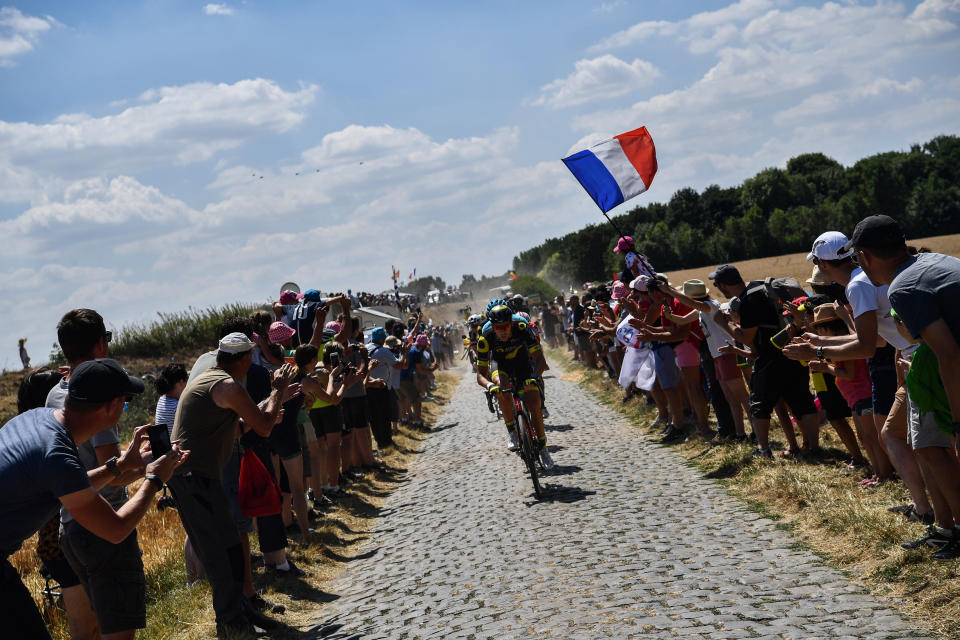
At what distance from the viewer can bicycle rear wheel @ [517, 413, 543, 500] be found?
33.0ft

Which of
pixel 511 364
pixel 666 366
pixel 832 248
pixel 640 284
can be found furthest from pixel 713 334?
pixel 832 248

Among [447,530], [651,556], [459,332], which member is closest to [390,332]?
[447,530]

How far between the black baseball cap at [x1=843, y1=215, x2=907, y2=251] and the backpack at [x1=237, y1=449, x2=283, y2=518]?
4844 mm

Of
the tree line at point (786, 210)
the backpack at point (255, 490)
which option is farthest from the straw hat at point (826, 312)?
the tree line at point (786, 210)

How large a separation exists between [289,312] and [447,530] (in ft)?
14.8

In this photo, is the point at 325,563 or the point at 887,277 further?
the point at 325,563

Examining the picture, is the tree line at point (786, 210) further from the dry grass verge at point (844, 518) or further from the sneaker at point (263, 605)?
the sneaker at point (263, 605)

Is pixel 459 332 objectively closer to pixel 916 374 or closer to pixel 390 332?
pixel 390 332

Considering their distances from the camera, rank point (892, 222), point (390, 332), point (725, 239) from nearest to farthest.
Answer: point (892, 222), point (390, 332), point (725, 239)

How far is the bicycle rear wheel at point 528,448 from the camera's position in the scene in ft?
33.0

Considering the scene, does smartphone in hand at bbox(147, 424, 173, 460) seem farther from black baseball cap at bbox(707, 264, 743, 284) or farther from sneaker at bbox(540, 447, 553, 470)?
sneaker at bbox(540, 447, 553, 470)

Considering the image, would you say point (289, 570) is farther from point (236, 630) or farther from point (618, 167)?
point (618, 167)

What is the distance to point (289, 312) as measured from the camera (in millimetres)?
12477

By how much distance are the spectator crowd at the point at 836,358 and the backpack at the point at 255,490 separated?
4.27m
